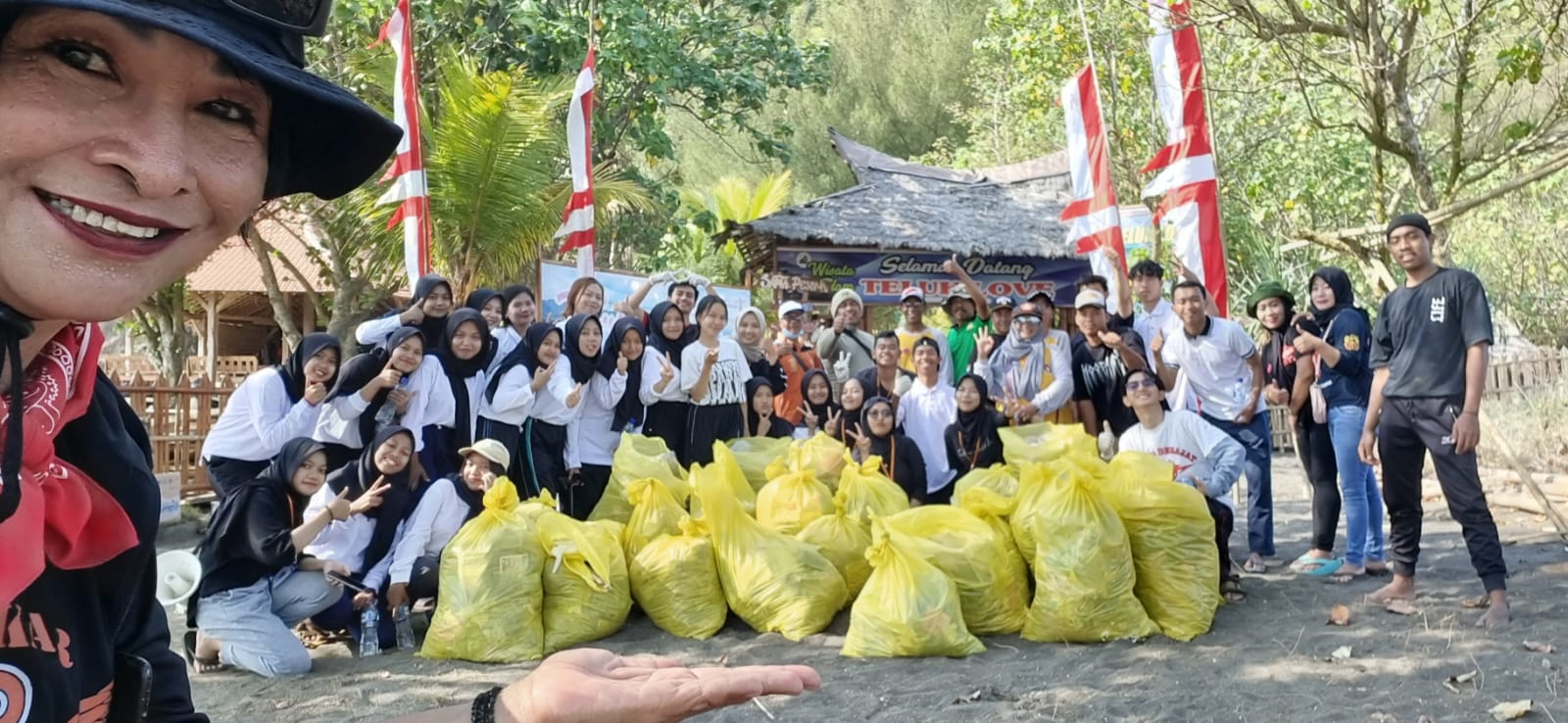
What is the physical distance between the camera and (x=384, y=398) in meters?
4.86

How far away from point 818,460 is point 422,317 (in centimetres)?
214

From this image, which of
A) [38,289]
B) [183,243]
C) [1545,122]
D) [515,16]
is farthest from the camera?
[515,16]

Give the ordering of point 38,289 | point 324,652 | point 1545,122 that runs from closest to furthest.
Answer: point 38,289
point 324,652
point 1545,122

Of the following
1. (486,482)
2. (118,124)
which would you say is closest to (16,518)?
(118,124)

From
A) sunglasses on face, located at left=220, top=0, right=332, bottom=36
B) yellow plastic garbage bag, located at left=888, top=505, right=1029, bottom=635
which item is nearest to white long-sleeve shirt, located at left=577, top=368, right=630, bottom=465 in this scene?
yellow plastic garbage bag, located at left=888, top=505, right=1029, bottom=635

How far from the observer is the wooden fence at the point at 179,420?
7.95 meters

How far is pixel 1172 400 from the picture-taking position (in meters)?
5.80

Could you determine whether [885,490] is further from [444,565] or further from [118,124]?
[118,124]

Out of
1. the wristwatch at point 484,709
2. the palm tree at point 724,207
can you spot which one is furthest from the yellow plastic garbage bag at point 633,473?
the palm tree at point 724,207

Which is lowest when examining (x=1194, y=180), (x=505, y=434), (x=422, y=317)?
(x=505, y=434)

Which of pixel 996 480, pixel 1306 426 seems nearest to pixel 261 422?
pixel 996 480

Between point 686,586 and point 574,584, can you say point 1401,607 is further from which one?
point 574,584

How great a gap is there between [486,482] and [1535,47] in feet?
17.1

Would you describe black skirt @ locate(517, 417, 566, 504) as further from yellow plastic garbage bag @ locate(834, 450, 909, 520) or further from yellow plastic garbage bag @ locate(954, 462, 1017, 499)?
yellow plastic garbage bag @ locate(954, 462, 1017, 499)
